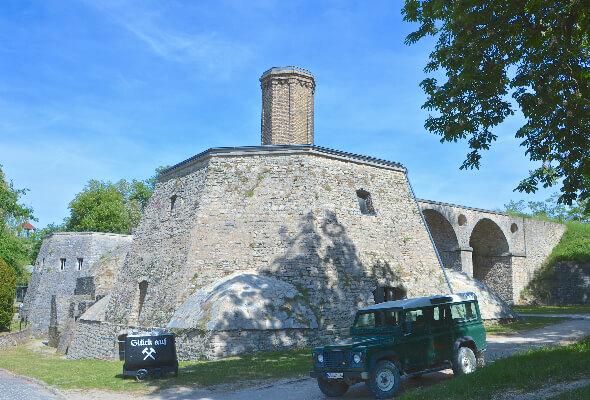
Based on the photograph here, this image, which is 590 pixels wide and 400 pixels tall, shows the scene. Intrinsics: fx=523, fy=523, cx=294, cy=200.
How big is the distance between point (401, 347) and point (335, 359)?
132 centimetres

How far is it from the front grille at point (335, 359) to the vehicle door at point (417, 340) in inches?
48.6

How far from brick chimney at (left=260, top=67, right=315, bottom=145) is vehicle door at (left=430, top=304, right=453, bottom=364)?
17.5 metres

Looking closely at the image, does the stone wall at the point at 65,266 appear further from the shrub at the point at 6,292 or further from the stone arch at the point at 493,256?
the stone arch at the point at 493,256

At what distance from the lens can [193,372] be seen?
13367 mm

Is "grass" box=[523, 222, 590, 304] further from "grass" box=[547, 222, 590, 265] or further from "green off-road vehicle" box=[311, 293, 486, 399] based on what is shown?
"green off-road vehicle" box=[311, 293, 486, 399]

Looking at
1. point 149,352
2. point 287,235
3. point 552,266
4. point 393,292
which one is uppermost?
point 287,235

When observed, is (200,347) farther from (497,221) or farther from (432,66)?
(497,221)

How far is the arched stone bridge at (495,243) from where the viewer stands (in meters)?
33.5

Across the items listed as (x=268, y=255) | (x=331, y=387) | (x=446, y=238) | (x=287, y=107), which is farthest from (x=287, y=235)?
(x=446, y=238)

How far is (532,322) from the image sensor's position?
23328 millimetres

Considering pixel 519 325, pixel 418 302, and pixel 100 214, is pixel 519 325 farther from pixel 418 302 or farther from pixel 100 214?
pixel 100 214

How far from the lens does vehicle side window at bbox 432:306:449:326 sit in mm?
11031

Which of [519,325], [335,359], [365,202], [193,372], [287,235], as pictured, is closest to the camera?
[335,359]

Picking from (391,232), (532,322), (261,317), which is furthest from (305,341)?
(532,322)
